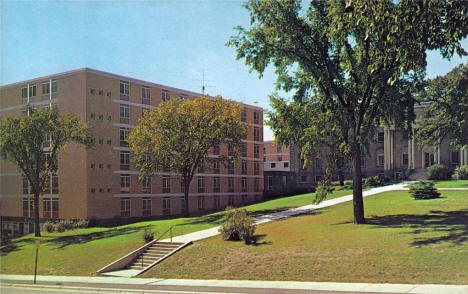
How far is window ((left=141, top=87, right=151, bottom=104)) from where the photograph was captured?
63266 mm

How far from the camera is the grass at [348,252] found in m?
20.0

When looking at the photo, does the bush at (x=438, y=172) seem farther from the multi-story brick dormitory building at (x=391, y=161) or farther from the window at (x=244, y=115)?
the window at (x=244, y=115)

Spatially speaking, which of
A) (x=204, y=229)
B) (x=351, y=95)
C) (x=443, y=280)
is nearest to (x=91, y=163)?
(x=204, y=229)

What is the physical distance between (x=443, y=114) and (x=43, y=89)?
45.9 meters

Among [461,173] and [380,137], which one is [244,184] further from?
[461,173]

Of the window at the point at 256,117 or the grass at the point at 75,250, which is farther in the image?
the window at the point at 256,117

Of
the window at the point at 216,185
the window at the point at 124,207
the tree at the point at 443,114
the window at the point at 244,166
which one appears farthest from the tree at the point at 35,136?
the window at the point at 244,166

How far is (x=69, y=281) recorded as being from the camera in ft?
88.0

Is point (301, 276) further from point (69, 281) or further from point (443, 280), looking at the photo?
point (69, 281)

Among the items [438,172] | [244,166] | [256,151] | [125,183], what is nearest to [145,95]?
[125,183]

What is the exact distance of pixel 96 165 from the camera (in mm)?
55844

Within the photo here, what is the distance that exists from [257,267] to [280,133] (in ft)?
40.1

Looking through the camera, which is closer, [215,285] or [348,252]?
[215,285]

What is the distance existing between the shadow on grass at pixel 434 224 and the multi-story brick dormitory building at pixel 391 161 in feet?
70.2
